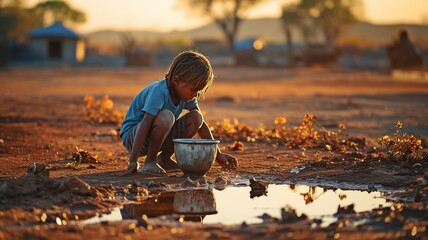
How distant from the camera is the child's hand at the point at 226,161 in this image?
23.1 feet

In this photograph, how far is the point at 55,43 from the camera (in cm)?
5284

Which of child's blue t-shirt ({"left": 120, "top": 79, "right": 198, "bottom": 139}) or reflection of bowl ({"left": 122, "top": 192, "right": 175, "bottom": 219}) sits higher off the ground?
child's blue t-shirt ({"left": 120, "top": 79, "right": 198, "bottom": 139})

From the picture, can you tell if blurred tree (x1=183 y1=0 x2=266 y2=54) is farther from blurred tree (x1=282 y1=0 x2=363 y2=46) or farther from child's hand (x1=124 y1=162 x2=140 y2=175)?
child's hand (x1=124 y1=162 x2=140 y2=175)

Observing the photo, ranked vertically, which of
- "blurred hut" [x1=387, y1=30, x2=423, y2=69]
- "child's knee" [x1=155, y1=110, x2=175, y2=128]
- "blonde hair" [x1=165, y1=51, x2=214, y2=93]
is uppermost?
"blonde hair" [x1=165, y1=51, x2=214, y2=93]

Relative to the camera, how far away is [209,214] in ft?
17.7

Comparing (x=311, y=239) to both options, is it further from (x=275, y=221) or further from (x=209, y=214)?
(x=209, y=214)

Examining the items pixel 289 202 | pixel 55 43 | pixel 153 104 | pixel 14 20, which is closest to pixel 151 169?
pixel 153 104

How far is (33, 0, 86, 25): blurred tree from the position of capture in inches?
3679

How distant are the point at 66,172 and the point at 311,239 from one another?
324 cm

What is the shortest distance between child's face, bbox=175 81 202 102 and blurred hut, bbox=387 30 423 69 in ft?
86.4

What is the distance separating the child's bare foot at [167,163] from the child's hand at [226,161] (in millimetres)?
448

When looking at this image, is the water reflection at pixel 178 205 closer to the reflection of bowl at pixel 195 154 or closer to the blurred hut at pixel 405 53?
the reflection of bowl at pixel 195 154

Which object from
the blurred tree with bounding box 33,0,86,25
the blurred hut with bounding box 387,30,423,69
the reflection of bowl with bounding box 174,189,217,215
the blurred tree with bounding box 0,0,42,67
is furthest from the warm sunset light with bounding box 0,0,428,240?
the blurred tree with bounding box 33,0,86,25

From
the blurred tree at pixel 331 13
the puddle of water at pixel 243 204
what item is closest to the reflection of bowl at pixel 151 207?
the puddle of water at pixel 243 204
